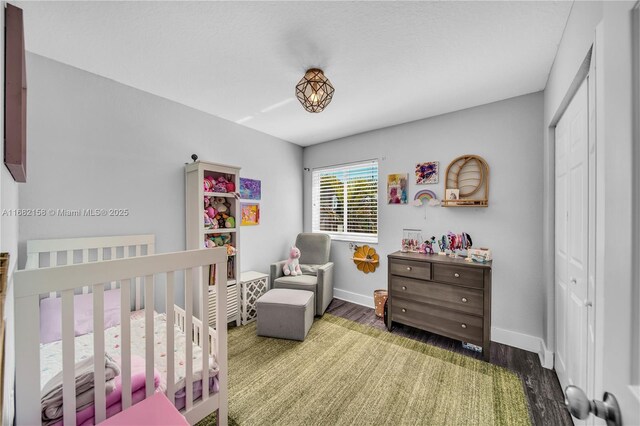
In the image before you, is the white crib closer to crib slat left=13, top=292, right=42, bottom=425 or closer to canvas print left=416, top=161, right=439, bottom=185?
crib slat left=13, top=292, right=42, bottom=425

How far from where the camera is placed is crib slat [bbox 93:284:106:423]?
968mm

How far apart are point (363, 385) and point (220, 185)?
2356mm

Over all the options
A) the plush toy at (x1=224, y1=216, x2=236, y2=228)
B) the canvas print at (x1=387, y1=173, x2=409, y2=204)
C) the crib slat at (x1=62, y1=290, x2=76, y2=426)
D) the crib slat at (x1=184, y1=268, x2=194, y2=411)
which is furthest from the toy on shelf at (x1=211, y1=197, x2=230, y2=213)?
the canvas print at (x1=387, y1=173, x2=409, y2=204)

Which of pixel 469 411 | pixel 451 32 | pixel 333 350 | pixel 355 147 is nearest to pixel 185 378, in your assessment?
pixel 333 350

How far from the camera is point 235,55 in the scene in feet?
5.85

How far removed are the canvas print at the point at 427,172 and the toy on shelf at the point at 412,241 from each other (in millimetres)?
599

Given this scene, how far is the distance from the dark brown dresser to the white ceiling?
64.7 inches

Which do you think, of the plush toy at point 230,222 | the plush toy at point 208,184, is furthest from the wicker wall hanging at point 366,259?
the plush toy at point 208,184

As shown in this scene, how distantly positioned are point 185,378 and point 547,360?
271cm

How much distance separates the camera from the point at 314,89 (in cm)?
183

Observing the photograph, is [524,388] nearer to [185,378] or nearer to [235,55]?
[185,378]

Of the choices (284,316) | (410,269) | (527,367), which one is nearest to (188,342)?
(284,316)

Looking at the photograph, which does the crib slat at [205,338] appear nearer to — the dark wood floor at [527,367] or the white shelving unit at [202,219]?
the white shelving unit at [202,219]

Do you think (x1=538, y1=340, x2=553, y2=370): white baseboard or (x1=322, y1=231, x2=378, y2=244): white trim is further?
(x1=322, y1=231, x2=378, y2=244): white trim
